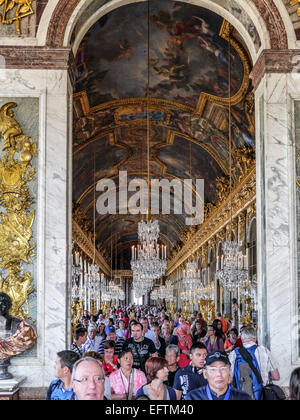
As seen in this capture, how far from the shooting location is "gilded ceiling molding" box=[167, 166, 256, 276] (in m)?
16.3

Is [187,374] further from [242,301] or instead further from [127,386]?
[242,301]

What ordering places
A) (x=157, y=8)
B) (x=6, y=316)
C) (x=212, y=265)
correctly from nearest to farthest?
(x=6, y=316) < (x=157, y=8) < (x=212, y=265)

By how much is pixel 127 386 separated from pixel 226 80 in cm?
1052

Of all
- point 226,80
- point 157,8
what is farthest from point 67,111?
point 226,80

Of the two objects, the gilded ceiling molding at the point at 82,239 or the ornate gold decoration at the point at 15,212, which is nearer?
the ornate gold decoration at the point at 15,212

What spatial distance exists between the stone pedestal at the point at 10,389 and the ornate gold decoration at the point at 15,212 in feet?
2.89

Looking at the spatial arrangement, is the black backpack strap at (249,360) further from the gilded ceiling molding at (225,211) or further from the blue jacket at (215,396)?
the gilded ceiling molding at (225,211)

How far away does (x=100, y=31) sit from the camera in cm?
1287

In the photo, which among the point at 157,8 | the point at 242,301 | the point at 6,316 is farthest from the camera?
the point at 242,301

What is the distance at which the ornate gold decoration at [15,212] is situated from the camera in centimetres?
738

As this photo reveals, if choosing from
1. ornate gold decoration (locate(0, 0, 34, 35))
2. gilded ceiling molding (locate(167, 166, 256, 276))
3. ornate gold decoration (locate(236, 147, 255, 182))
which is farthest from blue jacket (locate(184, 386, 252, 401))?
ornate gold decoration (locate(236, 147, 255, 182))
